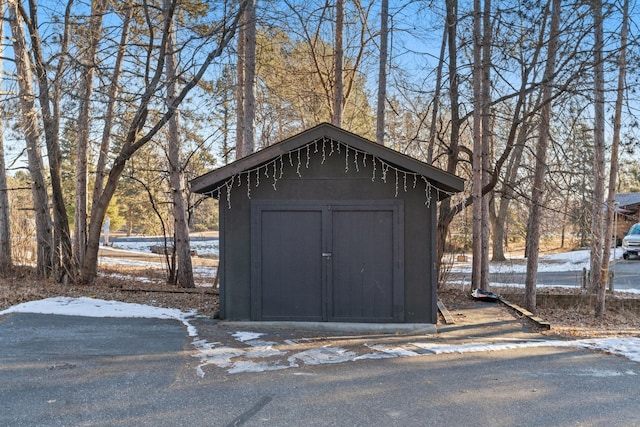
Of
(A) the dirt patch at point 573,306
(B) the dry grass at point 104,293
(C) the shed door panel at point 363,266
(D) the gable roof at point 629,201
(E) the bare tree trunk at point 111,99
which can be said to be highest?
(E) the bare tree trunk at point 111,99

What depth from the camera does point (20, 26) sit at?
11633 mm

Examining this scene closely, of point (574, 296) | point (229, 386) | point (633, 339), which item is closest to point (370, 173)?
point (229, 386)

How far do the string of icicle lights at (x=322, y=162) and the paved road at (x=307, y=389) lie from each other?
8.14 ft

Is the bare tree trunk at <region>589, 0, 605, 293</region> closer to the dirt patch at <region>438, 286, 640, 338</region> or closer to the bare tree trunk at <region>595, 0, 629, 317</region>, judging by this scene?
the bare tree trunk at <region>595, 0, 629, 317</region>

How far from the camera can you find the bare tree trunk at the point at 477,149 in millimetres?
11008

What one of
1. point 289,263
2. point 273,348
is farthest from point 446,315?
point 273,348

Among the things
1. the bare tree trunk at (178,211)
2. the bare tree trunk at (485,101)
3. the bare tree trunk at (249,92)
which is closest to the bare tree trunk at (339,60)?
the bare tree trunk at (249,92)

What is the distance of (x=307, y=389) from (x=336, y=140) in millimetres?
3719

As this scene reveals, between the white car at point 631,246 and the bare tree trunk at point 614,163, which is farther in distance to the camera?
the white car at point 631,246

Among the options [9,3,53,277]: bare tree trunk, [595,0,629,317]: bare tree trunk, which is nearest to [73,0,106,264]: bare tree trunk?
[9,3,53,277]: bare tree trunk

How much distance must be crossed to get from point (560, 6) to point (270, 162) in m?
7.18

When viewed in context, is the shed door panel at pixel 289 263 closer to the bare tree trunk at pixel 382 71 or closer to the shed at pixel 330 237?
the shed at pixel 330 237

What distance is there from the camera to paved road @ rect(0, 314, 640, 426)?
409 centimetres

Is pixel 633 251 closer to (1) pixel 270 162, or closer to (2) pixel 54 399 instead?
(1) pixel 270 162
